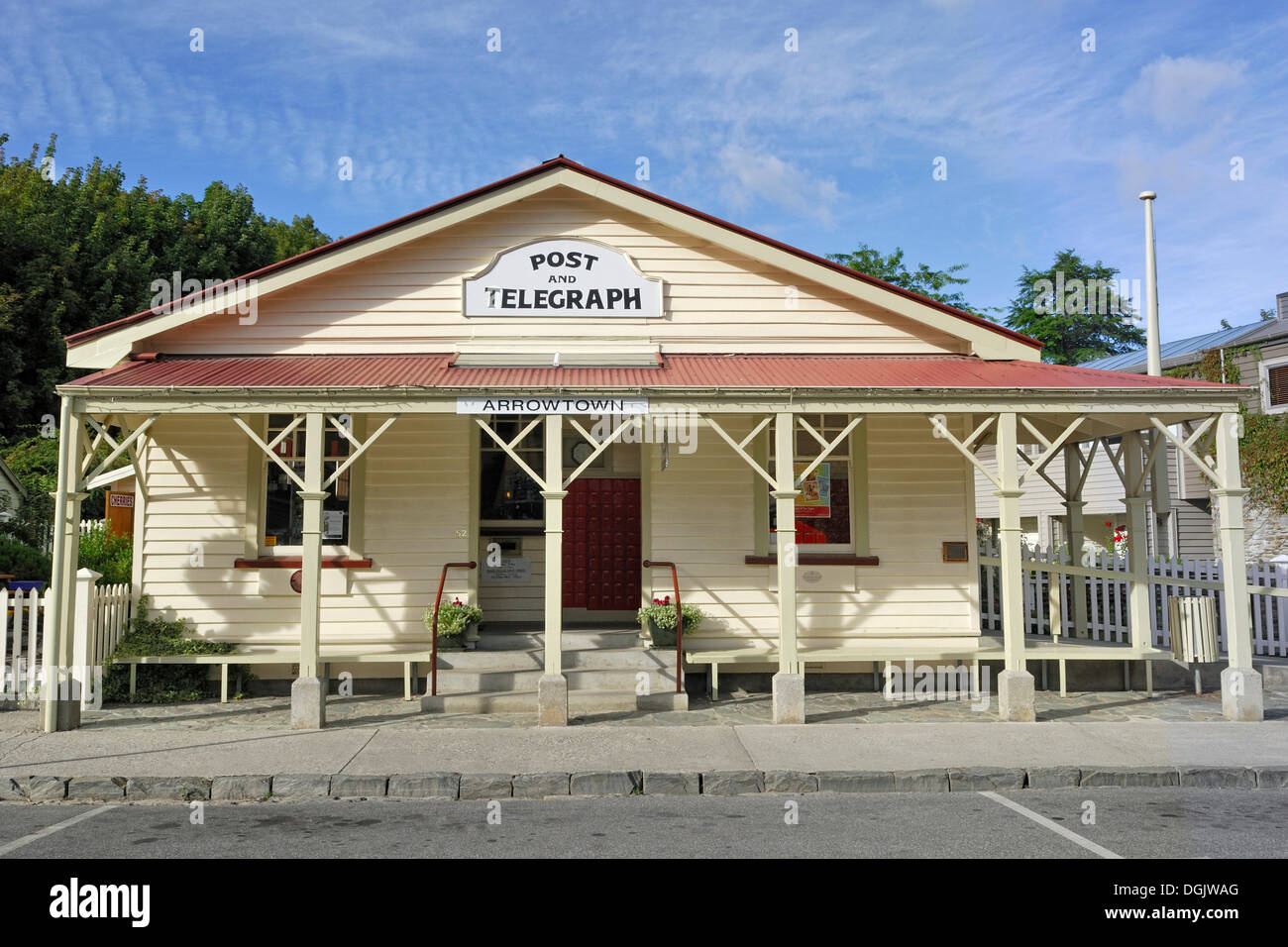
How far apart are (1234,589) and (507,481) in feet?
27.2

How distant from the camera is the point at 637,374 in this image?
429 inches

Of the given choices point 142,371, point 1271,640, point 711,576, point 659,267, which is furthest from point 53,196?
point 1271,640

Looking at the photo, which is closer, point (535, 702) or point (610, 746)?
point (610, 746)

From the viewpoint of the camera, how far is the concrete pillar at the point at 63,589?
9.27m

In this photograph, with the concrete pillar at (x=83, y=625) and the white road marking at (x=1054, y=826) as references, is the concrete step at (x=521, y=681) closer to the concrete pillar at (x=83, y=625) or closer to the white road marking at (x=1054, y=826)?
the concrete pillar at (x=83, y=625)

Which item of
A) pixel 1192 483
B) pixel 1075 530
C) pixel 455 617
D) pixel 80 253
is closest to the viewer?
pixel 455 617

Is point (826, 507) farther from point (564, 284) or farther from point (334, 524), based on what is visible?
point (334, 524)

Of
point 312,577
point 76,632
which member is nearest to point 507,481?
point 312,577

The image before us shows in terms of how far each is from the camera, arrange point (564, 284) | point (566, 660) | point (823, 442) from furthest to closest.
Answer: point (564, 284) < point (566, 660) < point (823, 442)

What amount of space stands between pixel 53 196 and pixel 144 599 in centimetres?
2444

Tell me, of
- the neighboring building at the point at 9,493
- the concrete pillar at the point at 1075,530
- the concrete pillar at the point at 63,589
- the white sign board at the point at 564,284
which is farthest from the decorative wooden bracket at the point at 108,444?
the neighboring building at the point at 9,493

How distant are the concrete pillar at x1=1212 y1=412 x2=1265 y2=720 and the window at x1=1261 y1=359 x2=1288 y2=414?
648 inches

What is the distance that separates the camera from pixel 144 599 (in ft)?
37.6
